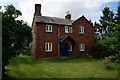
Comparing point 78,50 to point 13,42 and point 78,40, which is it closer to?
point 78,40

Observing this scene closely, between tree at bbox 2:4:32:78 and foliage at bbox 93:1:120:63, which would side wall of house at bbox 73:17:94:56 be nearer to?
foliage at bbox 93:1:120:63

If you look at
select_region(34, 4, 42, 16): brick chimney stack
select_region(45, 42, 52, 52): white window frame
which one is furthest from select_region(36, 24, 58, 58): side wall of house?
select_region(34, 4, 42, 16): brick chimney stack

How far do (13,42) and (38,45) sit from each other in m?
16.0

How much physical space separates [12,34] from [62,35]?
61.0 feet

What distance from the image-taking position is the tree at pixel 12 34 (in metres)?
9.73

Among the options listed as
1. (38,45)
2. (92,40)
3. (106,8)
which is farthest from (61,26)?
(106,8)

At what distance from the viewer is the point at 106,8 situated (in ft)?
181

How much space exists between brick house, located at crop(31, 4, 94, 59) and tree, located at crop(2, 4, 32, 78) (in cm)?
1503

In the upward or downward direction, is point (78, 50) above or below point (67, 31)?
below

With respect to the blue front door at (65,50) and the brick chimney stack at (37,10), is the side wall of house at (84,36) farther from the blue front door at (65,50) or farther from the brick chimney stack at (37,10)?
the brick chimney stack at (37,10)

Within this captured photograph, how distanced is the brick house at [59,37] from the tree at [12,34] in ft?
49.3

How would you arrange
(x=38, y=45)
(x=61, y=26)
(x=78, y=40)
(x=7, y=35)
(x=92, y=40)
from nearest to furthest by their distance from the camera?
(x=7, y=35), (x=38, y=45), (x=61, y=26), (x=78, y=40), (x=92, y=40)

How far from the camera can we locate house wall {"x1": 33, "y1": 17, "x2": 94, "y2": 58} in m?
26.3

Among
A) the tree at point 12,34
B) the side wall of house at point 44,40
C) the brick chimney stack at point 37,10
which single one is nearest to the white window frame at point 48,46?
the side wall of house at point 44,40
